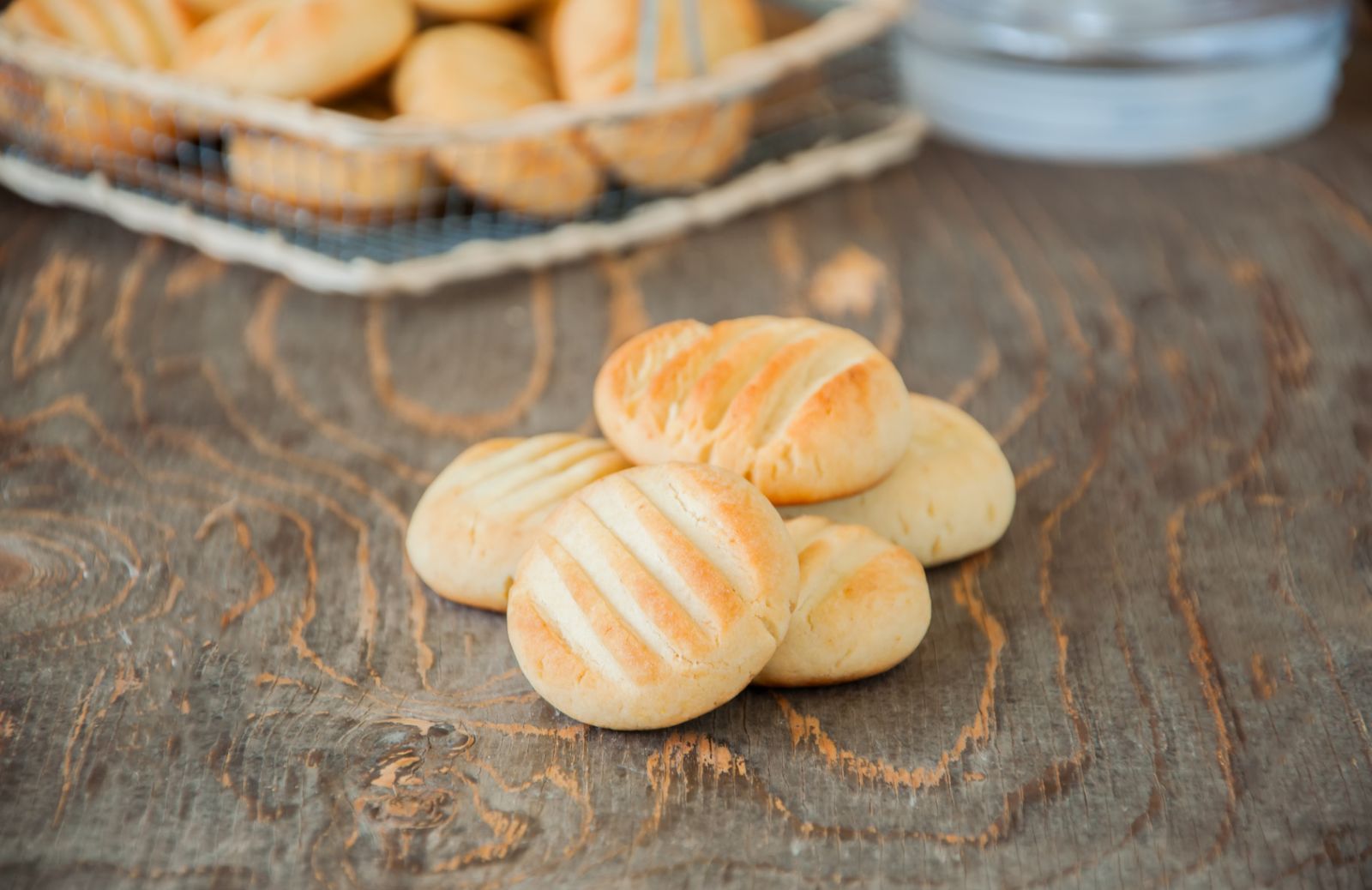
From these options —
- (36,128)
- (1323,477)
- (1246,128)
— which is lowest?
(1246,128)

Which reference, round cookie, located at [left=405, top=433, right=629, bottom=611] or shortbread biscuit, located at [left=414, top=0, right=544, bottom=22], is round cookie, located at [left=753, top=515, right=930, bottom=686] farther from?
shortbread biscuit, located at [left=414, top=0, right=544, bottom=22]

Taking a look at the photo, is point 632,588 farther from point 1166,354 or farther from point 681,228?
point 681,228

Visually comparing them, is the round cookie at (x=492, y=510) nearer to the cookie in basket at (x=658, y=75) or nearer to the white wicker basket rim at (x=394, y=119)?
the white wicker basket rim at (x=394, y=119)

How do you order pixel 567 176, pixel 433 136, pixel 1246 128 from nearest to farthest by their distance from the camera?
pixel 433 136 → pixel 567 176 → pixel 1246 128

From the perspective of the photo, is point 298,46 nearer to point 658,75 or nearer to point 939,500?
point 658,75

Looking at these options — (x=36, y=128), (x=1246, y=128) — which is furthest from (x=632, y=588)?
(x=1246, y=128)

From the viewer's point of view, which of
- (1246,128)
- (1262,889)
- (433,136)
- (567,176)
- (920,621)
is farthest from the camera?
(1246,128)

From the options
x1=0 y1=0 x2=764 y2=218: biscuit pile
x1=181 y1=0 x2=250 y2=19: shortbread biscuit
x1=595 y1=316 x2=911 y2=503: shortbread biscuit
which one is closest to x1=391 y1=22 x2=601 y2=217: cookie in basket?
x1=0 y1=0 x2=764 y2=218: biscuit pile

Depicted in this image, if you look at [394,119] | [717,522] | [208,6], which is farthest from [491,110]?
[717,522]
